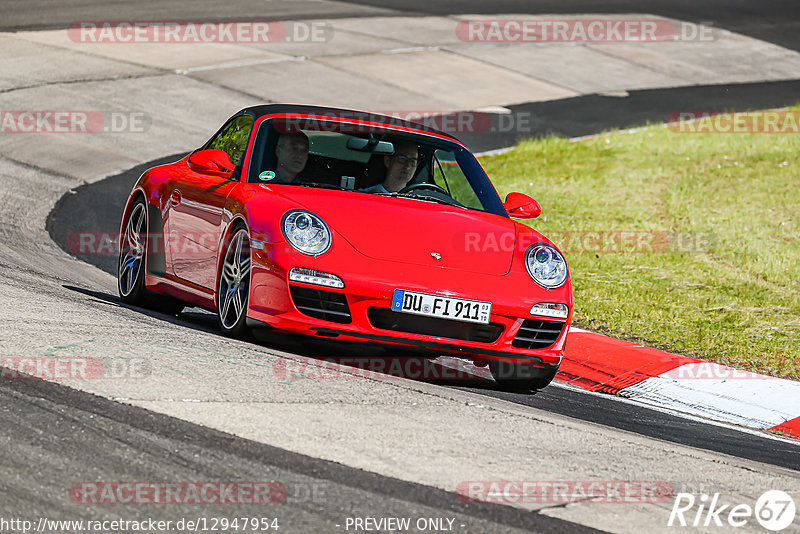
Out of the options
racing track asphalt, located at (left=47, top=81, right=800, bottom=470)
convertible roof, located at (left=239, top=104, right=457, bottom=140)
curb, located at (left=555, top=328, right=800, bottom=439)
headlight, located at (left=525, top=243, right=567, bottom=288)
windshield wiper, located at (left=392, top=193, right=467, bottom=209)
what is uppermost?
convertible roof, located at (left=239, top=104, right=457, bottom=140)

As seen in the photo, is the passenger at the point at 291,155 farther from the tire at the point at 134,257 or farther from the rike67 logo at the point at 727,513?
the rike67 logo at the point at 727,513

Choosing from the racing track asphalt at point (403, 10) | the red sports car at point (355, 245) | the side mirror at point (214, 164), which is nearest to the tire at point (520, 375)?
the red sports car at point (355, 245)

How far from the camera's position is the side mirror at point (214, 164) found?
738cm

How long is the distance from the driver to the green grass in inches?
83.1

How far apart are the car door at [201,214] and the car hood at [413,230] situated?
0.56 meters

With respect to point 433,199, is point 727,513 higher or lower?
lower

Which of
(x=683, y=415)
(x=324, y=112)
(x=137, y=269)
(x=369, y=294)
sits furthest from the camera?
(x=137, y=269)

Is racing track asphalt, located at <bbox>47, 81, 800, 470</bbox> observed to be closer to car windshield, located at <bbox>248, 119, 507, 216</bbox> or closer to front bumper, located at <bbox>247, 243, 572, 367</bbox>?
front bumper, located at <bbox>247, 243, 572, 367</bbox>

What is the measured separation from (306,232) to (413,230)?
0.67m

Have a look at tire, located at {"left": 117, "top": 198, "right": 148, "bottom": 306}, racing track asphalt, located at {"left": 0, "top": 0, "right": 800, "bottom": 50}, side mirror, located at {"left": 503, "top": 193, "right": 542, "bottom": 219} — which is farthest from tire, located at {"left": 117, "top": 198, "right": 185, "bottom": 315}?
racing track asphalt, located at {"left": 0, "top": 0, "right": 800, "bottom": 50}

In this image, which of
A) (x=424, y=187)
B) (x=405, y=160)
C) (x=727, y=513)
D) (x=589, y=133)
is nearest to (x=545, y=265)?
(x=424, y=187)

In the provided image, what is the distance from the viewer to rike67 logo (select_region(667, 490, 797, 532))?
454 centimetres

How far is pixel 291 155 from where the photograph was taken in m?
7.52

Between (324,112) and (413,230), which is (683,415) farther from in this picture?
(324,112)
